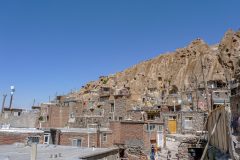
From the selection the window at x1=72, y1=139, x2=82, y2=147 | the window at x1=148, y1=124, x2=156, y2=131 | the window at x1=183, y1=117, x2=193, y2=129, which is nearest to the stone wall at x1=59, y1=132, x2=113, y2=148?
the window at x1=72, y1=139, x2=82, y2=147

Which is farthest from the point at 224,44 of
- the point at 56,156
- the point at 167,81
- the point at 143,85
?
the point at 56,156

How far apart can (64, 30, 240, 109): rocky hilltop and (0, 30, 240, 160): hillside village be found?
403 millimetres

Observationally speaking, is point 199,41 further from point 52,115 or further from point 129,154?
point 129,154

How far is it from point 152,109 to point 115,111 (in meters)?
6.40

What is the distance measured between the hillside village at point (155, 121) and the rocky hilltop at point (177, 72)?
40 cm

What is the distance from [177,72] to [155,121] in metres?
68.9

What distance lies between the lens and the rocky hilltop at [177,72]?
71.8 m

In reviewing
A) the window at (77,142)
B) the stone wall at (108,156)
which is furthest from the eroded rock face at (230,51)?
the stone wall at (108,156)

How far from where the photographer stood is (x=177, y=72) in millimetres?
98938

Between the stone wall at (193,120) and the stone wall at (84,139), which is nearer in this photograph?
the stone wall at (84,139)

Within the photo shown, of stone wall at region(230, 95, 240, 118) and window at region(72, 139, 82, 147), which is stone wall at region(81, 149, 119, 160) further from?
stone wall at region(230, 95, 240, 118)

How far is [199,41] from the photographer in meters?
105

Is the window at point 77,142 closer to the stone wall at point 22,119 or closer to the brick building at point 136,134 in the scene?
the brick building at point 136,134

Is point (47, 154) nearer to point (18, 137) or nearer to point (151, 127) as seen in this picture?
point (18, 137)
